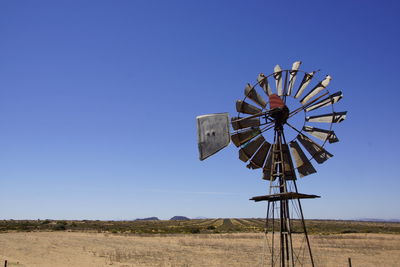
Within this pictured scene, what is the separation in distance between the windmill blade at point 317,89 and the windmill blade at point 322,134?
2.51ft

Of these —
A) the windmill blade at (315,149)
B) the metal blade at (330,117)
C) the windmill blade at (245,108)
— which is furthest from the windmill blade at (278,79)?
the windmill blade at (315,149)

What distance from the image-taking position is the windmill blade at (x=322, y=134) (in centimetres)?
866

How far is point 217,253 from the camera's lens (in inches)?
934

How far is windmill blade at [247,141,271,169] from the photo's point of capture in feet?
31.6

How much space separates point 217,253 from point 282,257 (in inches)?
635

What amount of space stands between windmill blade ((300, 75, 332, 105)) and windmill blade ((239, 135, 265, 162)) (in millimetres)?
1587

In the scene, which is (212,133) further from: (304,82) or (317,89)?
(317,89)

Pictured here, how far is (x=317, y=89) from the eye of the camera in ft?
29.8

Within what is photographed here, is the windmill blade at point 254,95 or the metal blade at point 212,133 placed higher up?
the windmill blade at point 254,95

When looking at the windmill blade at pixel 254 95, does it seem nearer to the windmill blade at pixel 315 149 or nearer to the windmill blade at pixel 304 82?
the windmill blade at pixel 304 82

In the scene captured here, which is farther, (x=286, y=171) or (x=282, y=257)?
(x=286, y=171)

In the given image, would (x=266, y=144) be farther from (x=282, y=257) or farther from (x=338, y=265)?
(x=338, y=265)

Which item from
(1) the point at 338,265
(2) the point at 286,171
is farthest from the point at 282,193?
(1) the point at 338,265

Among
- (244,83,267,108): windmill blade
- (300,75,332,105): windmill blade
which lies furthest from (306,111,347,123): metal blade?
(244,83,267,108): windmill blade
